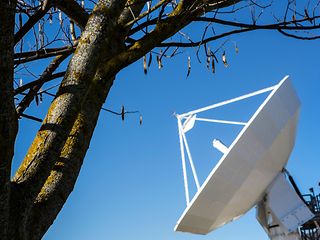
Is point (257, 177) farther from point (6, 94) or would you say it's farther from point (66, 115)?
point (6, 94)

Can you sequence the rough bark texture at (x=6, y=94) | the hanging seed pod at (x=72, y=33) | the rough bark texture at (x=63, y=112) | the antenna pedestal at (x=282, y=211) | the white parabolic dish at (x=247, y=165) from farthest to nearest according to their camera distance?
the antenna pedestal at (x=282, y=211) → the white parabolic dish at (x=247, y=165) → the hanging seed pod at (x=72, y=33) → the rough bark texture at (x=63, y=112) → the rough bark texture at (x=6, y=94)

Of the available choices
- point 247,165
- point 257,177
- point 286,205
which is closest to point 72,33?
point 247,165

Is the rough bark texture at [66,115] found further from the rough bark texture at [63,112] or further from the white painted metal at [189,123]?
the white painted metal at [189,123]

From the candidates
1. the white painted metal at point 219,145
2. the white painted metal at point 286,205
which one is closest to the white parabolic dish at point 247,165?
the white painted metal at point 286,205

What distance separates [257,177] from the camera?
10.9m

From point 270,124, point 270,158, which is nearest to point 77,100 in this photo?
point 270,124

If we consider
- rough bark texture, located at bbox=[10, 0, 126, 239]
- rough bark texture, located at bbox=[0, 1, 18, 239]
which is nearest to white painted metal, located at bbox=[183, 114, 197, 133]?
rough bark texture, located at bbox=[10, 0, 126, 239]

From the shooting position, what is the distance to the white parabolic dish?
918 centimetres

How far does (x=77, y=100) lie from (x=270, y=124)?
7.88 metres

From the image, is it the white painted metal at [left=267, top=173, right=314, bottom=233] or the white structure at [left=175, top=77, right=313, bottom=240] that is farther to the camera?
the white painted metal at [left=267, top=173, right=314, bottom=233]

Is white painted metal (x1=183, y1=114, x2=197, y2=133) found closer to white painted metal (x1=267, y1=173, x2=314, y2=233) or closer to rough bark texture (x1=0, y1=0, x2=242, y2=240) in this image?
white painted metal (x1=267, y1=173, x2=314, y2=233)

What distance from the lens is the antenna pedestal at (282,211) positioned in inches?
480

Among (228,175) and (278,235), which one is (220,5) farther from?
(278,235)

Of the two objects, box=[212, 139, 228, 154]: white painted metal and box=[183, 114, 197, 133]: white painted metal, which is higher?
box=[183, 114, 197, 133]: white painted metal
